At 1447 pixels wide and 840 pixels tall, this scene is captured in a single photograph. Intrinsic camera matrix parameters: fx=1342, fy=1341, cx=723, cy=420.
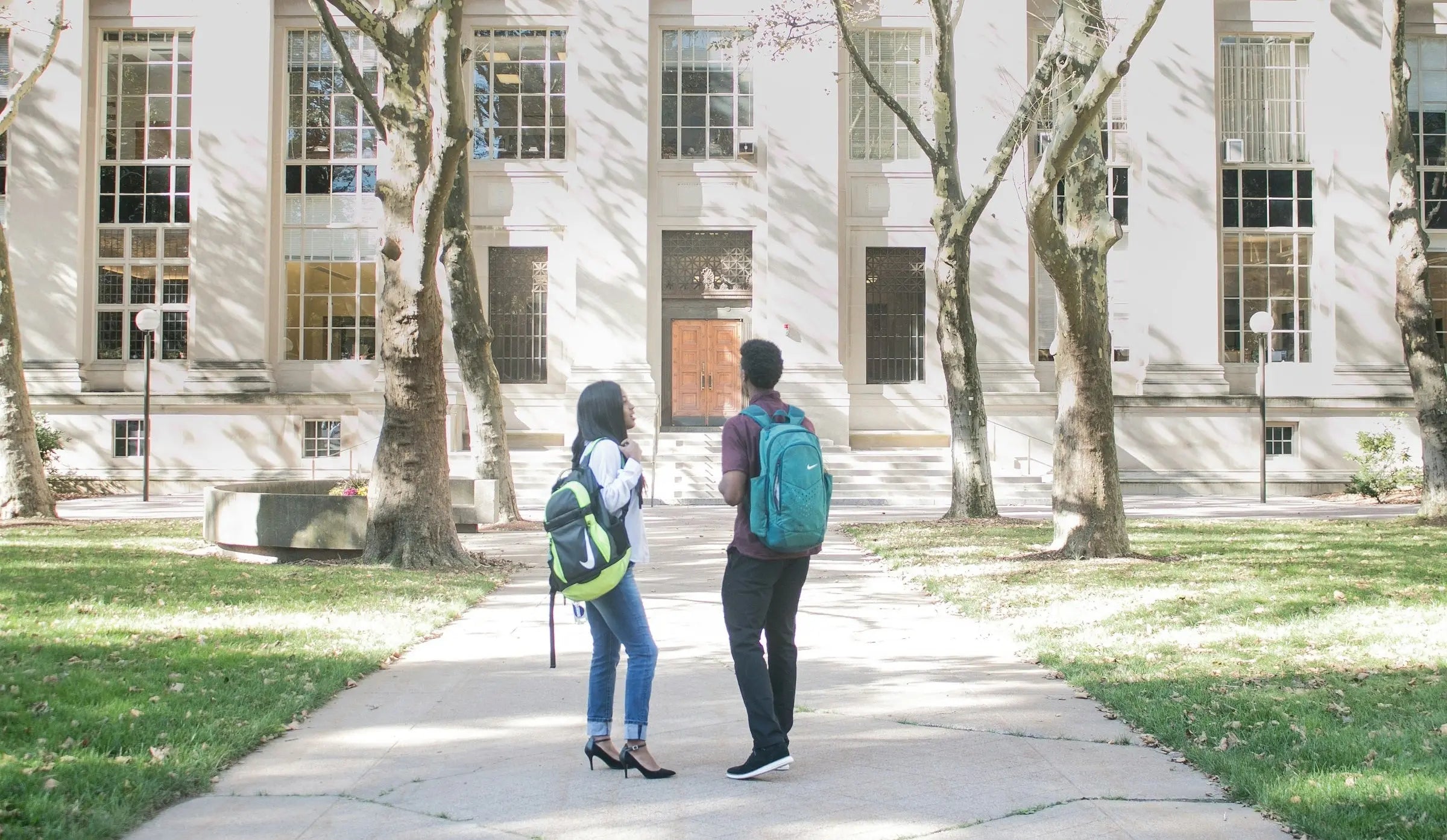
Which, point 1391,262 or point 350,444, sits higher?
→ point 1391,262

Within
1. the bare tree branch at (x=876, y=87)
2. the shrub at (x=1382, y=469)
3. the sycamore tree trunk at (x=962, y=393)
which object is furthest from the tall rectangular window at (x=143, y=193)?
the shrub at (x=1382, y=469)

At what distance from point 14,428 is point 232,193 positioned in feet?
38.0

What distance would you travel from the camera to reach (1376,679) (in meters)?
7.43

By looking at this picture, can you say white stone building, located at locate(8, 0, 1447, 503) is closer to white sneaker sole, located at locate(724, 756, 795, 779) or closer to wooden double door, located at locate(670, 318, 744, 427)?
wooden double door, located at locate(670, 318, 744, 427)

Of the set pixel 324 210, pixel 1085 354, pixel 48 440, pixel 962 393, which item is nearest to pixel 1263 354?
pixel 962 393

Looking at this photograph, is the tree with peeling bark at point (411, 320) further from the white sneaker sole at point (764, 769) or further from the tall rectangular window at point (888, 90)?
the tall rectangular window at point (888, 90)

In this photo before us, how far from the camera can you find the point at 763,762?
219 inches

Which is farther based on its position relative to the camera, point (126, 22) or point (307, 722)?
point (126, 22)

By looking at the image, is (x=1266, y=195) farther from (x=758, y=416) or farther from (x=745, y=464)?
(x=745, y=464)

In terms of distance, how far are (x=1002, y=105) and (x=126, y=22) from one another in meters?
18.9

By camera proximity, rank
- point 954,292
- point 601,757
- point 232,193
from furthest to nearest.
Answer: point 232,193, point 954,292, point 601,757

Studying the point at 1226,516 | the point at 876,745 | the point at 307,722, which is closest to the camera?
the point at 876,745

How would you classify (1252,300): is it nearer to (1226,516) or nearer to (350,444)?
(1226,516)

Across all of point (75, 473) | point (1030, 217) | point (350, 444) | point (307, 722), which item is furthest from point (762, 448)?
point (75, 473)
